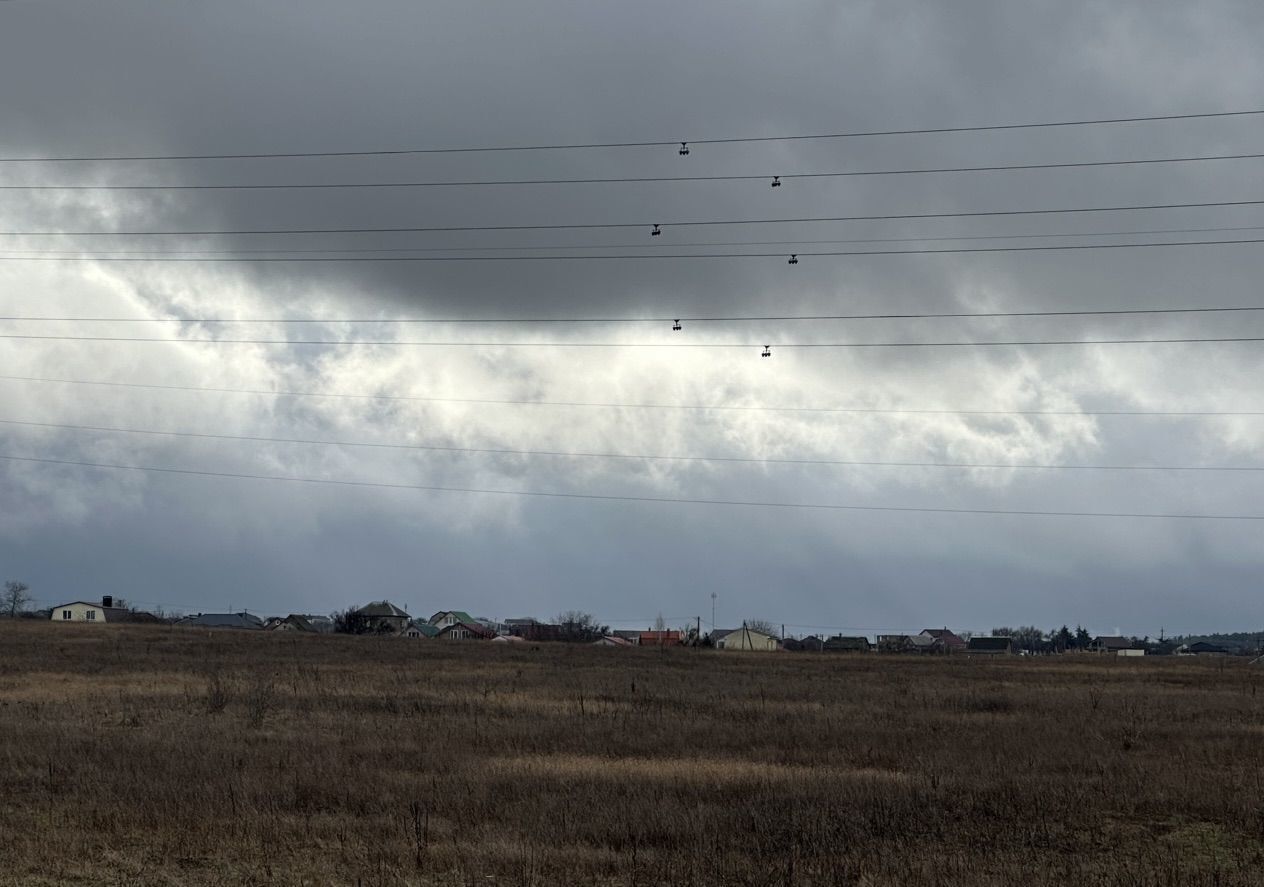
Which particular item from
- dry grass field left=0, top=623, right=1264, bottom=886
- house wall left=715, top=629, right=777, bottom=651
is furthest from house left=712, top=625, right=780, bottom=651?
dry grass field left=0, top=623, right=1264, bottom=886

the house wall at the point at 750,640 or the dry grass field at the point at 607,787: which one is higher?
the house wall at the point at 750,640

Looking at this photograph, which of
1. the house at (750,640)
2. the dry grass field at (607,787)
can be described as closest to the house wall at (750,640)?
the house at (750,640)

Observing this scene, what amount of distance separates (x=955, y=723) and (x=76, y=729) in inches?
994

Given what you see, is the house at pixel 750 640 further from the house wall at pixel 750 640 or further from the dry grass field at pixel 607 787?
the dry grass field at pixel 607 787

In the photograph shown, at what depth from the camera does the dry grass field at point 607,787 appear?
48.8ft

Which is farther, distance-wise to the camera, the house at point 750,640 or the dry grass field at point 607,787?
the house at point 750,640

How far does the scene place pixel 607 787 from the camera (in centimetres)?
2119

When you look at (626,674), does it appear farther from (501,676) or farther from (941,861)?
(941,861)

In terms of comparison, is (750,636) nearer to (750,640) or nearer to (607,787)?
(750,640)

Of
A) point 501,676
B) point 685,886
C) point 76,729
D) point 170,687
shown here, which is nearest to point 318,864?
point 685,886

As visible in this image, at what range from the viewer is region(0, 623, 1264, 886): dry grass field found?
1488 centimetres

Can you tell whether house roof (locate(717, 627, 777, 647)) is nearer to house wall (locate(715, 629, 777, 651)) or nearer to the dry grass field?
house wall (locate(715, 629, 777, 651))

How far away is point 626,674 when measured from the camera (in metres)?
61.2

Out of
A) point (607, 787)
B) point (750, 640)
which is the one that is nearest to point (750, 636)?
point (750, 640)
